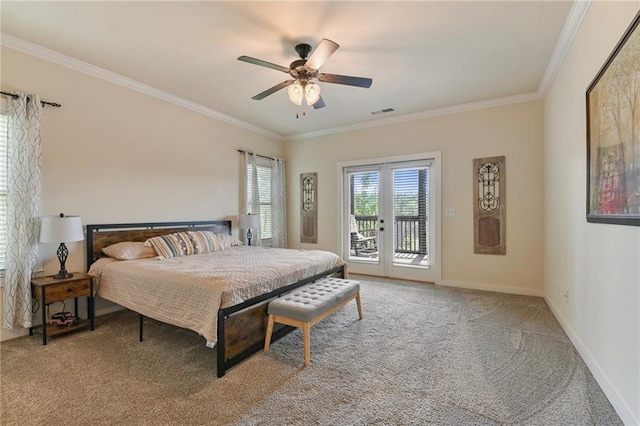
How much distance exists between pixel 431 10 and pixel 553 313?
351 centimetres

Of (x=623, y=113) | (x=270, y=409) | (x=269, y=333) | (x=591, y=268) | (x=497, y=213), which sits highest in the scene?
(x=623, y=113)

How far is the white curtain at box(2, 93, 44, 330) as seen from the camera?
2.82 metres

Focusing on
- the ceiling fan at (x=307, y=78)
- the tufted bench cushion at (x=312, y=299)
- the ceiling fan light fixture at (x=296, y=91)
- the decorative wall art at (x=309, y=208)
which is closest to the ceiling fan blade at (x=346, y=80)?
the ceiling fan at (x=307, y=78)

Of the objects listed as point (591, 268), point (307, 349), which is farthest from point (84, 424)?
point (591, 268)

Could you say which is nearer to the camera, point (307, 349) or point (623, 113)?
point (623, 113)

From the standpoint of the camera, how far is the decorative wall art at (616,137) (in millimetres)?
1619

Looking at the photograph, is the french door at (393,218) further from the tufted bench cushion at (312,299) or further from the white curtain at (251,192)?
the tufted bench cushion at (312,299)

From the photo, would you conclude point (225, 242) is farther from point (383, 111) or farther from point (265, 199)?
point (383, 111)

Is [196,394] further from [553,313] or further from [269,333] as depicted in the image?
[553,313]

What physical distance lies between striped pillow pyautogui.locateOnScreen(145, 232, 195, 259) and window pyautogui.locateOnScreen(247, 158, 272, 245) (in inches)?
77.2

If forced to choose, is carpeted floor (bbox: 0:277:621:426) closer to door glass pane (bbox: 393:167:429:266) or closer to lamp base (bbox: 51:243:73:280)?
lamp base (bbox: 51:243:73:280)

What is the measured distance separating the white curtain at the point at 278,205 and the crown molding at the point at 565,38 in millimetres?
4493

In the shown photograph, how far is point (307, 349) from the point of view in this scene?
240 cm

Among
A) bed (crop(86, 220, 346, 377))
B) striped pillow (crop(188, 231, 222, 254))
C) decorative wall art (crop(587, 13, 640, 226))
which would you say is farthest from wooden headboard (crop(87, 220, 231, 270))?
decorative wall art (crop(587, 13, 640, 226))
